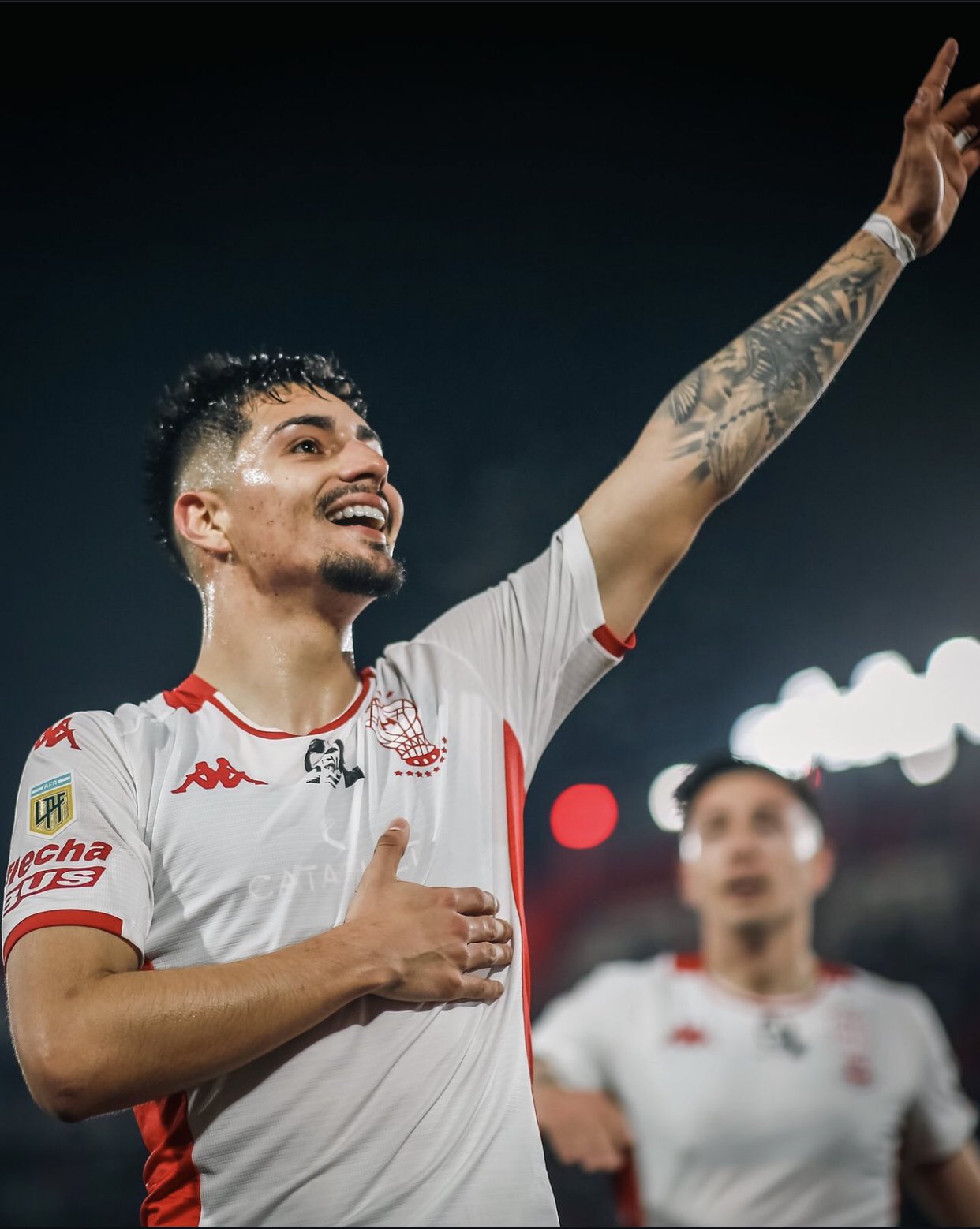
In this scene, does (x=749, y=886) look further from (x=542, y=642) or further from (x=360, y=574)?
(x=360, y=574)

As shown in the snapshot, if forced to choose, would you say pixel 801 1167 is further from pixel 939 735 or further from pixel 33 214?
pixel 33 214

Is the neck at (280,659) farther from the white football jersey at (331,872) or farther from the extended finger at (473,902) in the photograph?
the extended finger at (473,902)

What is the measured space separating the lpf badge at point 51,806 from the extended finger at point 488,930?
0.58m

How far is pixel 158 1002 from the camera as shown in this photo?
4.67ft

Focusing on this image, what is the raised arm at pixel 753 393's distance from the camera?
6.17 ft

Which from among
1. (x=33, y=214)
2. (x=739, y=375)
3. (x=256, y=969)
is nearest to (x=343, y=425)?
(x=739, y=375)

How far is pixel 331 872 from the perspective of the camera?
1636 millimetres

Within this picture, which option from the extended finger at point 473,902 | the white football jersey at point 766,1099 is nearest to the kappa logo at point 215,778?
the extended finger at point 473,902

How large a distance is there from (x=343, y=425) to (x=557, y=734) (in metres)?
1.56

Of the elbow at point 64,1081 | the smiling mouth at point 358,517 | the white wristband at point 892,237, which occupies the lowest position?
the elbow at point 64,1081

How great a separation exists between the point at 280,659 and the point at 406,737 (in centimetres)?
28

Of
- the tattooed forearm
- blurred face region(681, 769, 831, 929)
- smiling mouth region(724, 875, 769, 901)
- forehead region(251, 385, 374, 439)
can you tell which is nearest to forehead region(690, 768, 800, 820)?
blurred face region(681, 769, 831, 929)

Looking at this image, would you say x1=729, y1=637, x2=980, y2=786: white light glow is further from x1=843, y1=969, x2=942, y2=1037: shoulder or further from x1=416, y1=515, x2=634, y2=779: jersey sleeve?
x1=416, y1=515, x2=634, y2=779: jersey sleeve

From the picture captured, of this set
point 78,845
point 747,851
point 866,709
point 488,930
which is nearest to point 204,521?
point 78,845
